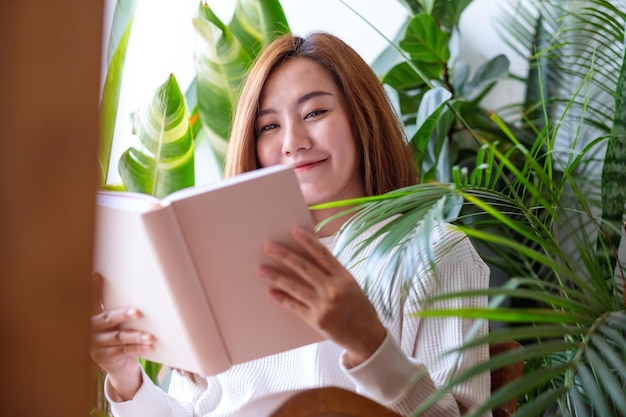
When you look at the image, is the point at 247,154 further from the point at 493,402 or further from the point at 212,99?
the point at 493,402

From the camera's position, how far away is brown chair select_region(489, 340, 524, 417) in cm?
115

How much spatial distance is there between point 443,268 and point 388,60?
111 cm

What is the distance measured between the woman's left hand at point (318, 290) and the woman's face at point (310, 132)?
0.51 metres

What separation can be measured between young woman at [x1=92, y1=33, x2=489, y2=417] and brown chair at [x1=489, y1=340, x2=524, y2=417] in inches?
1.3

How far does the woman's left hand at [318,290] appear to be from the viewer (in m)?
0.93

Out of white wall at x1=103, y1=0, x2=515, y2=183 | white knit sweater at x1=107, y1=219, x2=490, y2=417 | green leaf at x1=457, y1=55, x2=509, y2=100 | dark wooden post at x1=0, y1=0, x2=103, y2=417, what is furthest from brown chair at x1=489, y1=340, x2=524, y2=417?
white wall at x1=103, y1=0, x2=515, y2=183

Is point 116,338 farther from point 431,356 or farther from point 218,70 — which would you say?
point 218,70

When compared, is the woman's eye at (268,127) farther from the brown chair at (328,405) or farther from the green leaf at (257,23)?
the brown chair at (328,405)

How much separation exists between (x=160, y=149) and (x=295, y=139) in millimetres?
604

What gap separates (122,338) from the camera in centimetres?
109

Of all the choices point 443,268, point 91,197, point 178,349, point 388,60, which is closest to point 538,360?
point 443,268

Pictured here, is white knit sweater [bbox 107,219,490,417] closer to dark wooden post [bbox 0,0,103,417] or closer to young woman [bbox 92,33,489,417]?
young woman [bbox 92,33,489,417]

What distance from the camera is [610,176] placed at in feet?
4.47

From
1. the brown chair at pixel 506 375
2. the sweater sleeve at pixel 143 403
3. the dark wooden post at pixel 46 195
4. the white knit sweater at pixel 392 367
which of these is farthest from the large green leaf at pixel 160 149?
the dark wooden post at pixel 46 195
